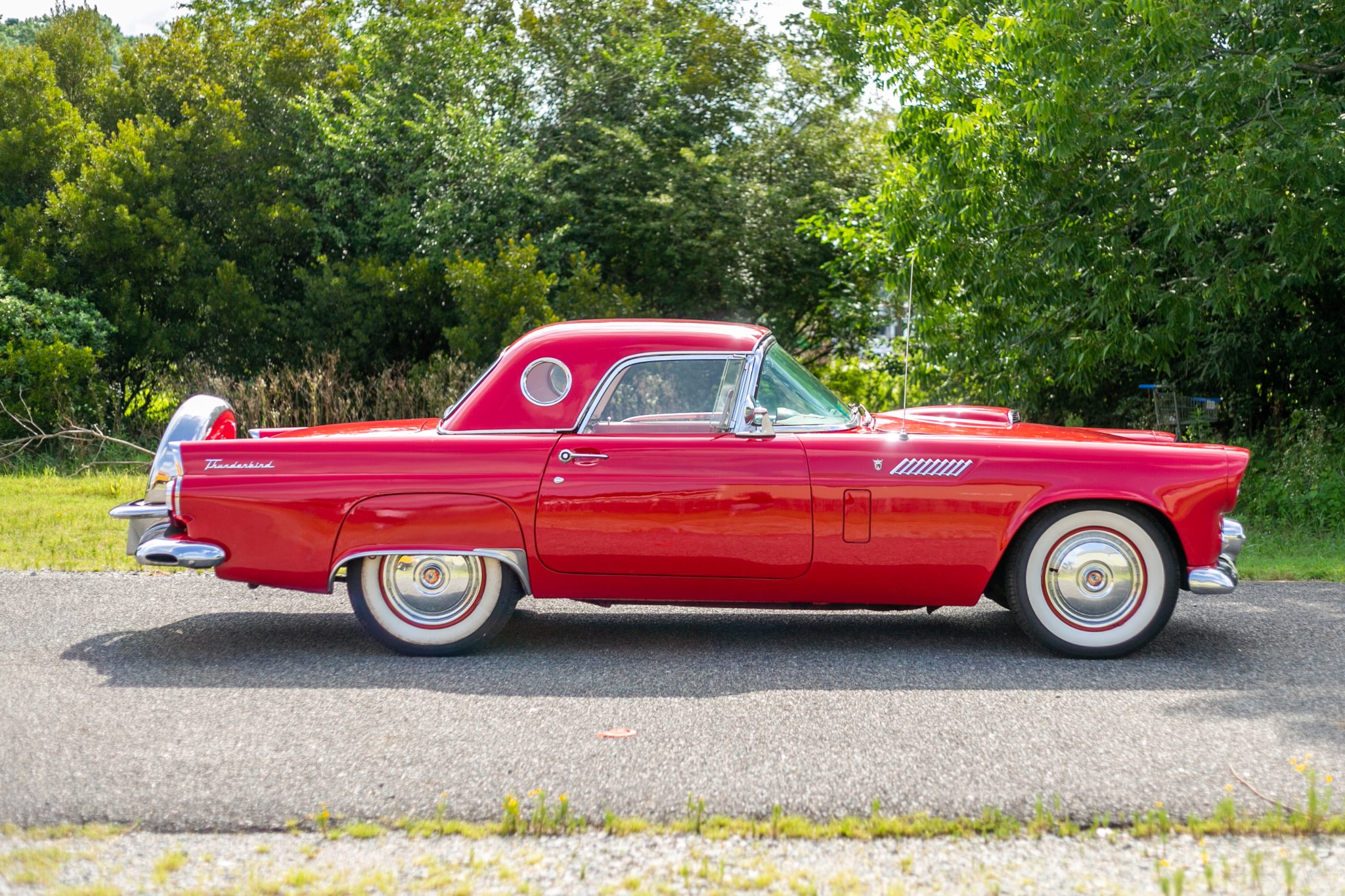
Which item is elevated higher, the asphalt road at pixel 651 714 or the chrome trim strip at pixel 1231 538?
the chrome trim strip at pixel 1231 538

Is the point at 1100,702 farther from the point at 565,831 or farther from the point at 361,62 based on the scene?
the point at 361,62

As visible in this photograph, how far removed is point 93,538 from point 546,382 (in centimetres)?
504

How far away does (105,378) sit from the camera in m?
16.7

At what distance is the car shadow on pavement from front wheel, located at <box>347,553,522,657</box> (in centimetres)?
10

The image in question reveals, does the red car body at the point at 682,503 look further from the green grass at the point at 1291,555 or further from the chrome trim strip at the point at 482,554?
the green grass at the point at 1291,555

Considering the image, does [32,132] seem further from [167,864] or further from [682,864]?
[682,864]

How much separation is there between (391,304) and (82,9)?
30.5 feet

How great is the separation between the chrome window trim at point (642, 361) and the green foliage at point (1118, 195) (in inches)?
202

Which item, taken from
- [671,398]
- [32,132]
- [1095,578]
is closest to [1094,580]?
[1095,578]

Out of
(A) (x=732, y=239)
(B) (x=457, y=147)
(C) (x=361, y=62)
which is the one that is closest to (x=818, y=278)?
(A) (x=732, y=239)

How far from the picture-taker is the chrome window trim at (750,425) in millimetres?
5625

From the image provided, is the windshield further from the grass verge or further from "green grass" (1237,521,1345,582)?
"green grass" (1237,521,1345,582)

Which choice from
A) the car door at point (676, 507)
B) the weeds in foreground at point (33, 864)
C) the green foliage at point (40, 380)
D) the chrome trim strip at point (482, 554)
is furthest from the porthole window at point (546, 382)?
the green foliage at point (40, 380)

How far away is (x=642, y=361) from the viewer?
5738mm
